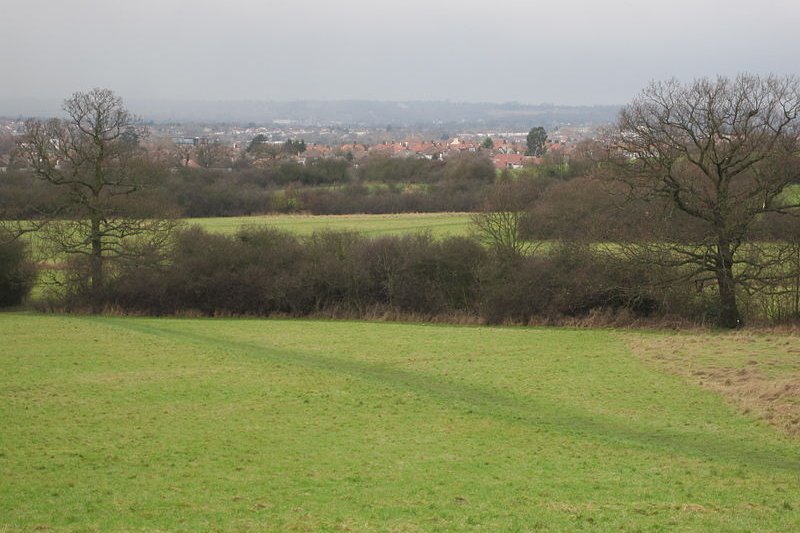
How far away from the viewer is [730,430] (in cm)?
1931

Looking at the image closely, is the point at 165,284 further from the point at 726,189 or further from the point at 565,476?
the point at 565,476

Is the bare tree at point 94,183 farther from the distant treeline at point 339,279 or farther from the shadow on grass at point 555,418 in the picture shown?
the shadow on grass at point 555,418

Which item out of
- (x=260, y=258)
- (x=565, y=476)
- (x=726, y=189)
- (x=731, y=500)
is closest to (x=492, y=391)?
(x=565, y=476)

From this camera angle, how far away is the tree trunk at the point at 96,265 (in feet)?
153

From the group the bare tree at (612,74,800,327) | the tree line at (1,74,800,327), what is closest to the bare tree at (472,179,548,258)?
the tree line at (1,74,800,327)

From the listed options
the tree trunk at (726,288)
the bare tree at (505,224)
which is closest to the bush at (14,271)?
the bare tree at (505,224)

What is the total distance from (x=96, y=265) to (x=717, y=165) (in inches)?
1284

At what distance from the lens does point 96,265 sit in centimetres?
4688

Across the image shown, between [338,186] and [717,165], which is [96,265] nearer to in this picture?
[717,165]

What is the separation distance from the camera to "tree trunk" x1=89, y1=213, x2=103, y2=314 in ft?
153

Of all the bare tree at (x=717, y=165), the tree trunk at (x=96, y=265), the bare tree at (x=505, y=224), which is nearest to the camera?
the bare tree at (x=717, y=165)

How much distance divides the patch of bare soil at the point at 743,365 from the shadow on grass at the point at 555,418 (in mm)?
1862

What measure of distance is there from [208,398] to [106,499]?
8.68m

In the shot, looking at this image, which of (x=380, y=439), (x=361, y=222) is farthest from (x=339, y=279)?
(x=380, y=439)
